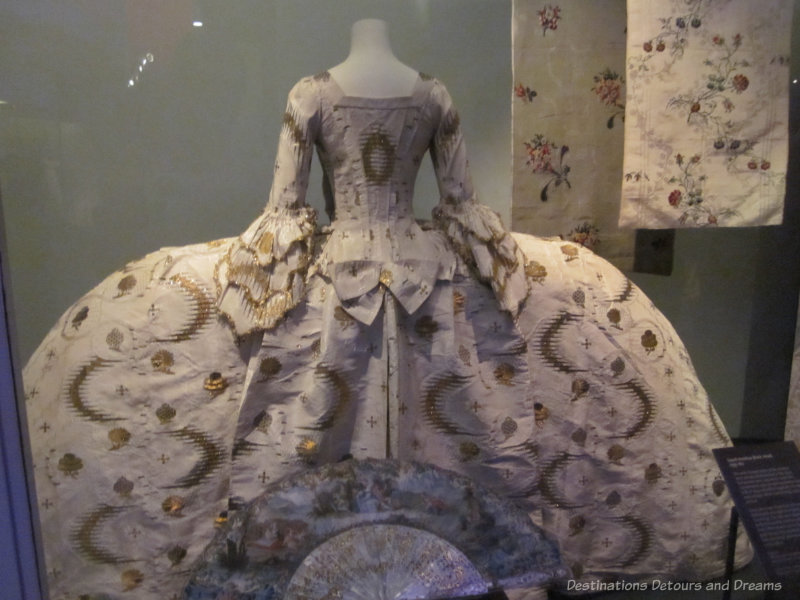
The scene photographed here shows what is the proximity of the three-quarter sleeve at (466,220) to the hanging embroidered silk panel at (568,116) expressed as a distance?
31 cm

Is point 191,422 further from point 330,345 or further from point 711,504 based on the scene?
point 711,504

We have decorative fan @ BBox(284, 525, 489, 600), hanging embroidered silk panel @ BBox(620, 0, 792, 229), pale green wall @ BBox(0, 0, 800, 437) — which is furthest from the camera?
hanging embroidered silk panel @ BBox(620, 0, 792, 229)

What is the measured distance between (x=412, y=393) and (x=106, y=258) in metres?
0.67

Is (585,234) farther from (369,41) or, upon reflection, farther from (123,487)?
(123,487)

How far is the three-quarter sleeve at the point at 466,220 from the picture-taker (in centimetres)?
122

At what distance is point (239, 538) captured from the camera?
88 centimetres

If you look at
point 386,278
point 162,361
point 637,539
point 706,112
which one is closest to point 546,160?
point 706,112

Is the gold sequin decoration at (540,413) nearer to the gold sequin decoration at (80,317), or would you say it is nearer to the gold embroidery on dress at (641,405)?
the gold embroidery on dress at (641,405)

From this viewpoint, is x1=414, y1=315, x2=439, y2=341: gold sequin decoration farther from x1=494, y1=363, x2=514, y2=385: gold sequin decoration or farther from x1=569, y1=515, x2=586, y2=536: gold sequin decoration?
x1=569, y1=515, x2=586, y2=536: gold sequin decoration

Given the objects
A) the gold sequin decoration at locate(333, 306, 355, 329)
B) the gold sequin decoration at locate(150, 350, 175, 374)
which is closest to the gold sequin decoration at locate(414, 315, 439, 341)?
the gold sequin decoration at locate(333, 306, 355, 329)

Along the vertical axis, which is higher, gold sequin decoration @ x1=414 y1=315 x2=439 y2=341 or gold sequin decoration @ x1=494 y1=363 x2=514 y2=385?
gold sequin decoration @ x1=414 y1=315 x2=439 y2=341

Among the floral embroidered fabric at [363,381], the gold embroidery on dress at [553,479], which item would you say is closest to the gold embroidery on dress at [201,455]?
the floral embroidered fabric at [363,381]

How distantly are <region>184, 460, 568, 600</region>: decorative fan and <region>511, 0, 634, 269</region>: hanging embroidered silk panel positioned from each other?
78 cm

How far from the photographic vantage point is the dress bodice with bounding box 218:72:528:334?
3.77ft
